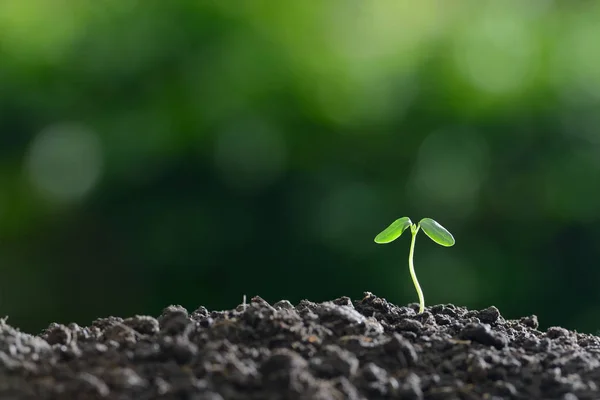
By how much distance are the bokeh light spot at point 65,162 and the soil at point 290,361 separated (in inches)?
70.3

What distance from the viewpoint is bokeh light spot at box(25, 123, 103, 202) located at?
3.15 metres

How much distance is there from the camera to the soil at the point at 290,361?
3.23 ft

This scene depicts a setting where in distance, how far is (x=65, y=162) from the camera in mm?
3143

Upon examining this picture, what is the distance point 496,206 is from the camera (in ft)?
10.2

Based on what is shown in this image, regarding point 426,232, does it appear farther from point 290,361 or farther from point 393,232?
point 290,361

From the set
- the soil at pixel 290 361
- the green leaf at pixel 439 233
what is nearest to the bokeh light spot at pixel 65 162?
the soil at pixel 290 361

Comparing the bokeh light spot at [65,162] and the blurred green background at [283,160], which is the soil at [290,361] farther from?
the bokeh light spot at [65,162]

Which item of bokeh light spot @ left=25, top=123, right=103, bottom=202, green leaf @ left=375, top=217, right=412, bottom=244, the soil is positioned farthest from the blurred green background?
the soil

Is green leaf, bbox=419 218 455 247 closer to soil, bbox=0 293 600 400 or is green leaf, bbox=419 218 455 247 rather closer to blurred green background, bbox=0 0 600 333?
soil, bbox=0 293 600 400

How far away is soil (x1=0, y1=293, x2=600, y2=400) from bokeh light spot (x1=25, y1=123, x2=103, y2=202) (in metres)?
1.78

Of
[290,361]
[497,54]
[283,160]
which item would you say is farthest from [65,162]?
[290,361]

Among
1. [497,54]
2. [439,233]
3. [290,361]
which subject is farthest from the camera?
[497,54]

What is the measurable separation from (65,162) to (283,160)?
915mm

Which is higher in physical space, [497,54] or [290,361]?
[497,54]
